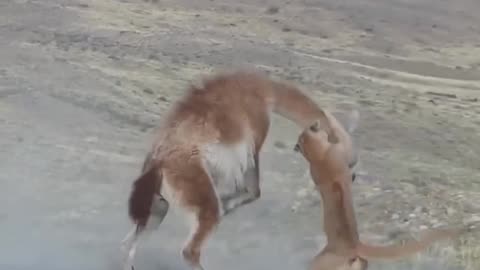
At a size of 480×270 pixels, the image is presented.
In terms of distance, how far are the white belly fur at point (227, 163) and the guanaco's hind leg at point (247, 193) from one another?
11mm

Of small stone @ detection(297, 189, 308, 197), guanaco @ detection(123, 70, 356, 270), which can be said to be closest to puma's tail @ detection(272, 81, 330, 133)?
guanaco @ detection(123, 70, 356, 270)

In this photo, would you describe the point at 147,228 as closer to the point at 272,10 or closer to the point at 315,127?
the point at 315,127

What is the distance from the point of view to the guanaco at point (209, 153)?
1.79 m

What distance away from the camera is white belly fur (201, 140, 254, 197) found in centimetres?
184

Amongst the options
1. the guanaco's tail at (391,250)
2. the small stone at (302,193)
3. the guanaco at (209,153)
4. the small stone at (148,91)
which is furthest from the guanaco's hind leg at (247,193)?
the small stone at (148,91)

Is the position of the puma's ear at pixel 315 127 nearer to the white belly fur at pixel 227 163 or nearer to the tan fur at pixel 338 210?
the tan fur at pixel 338 210

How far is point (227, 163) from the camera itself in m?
1.86

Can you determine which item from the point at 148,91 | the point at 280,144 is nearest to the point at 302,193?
the point at 280,144

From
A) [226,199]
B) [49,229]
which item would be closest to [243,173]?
[226,199]

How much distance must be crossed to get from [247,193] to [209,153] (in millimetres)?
143

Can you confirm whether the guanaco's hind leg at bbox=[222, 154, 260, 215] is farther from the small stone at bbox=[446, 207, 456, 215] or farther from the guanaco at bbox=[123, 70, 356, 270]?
the small stone at bbox=[446, 207, 456, 215]

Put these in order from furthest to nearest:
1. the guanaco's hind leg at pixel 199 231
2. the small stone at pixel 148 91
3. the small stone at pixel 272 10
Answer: the small stone at pixel 272 10
the small stone at pixel 148 91
the guanaco's hind leg at pixel 199 231

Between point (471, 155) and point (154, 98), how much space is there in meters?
0.80

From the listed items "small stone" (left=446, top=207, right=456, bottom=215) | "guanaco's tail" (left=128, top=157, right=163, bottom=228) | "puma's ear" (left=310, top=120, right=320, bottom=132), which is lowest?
"small stone" (left=446, top=207, right=456, bottom=215)
